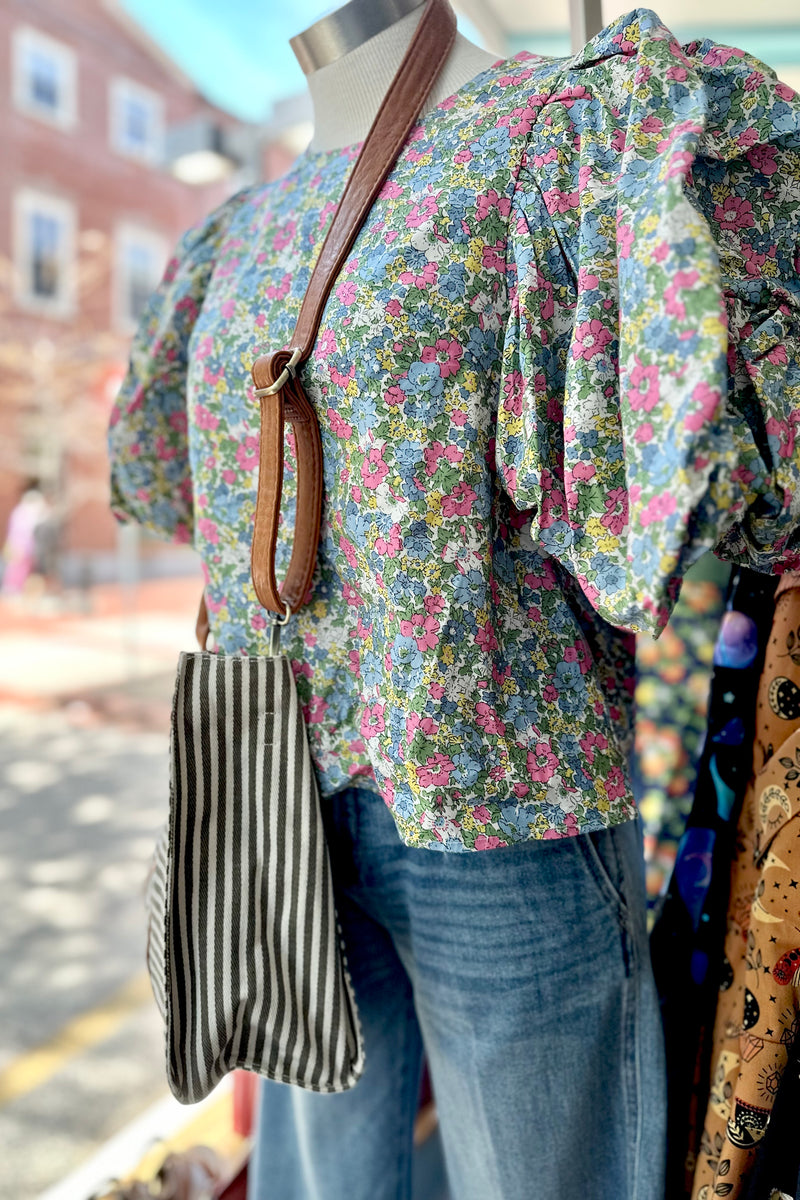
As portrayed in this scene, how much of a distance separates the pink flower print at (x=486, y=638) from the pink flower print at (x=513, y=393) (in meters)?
0.15

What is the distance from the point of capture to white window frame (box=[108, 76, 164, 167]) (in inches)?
291

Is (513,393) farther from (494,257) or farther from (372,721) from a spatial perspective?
(372,721)

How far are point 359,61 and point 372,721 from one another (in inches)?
22.5

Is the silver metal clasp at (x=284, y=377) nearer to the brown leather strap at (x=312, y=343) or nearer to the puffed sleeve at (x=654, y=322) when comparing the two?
the brown leather strap at (x=312, y=343)

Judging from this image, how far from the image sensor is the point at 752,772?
70 cm

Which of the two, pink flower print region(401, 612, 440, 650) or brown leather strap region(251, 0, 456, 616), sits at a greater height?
brown leather strap region(251, 0, 456, 616)

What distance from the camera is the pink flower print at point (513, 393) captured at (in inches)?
22.7

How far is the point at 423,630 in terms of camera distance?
1.97 feet

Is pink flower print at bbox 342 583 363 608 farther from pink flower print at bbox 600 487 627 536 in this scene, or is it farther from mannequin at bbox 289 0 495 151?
mannequin at bbox 289 0 495 151

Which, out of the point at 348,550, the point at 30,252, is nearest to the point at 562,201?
the point at 348,550

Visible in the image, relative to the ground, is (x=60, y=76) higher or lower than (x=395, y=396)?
higher

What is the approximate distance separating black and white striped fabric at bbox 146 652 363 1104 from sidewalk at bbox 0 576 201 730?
11.4 feet

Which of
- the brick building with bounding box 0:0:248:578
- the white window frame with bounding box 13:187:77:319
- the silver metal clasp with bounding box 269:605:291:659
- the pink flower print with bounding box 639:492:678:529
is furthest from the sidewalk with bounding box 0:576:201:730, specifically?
the pink flower print with bounding box 639:492:678:529

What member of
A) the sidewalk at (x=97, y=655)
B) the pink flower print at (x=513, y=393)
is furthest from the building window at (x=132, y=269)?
the pink flower print at (x=513, y=393)
